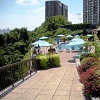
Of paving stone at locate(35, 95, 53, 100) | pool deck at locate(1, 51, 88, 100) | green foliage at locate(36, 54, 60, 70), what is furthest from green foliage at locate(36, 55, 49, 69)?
paving stone at locate(35, 95, 53, 100)

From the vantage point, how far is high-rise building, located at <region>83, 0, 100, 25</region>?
407ft

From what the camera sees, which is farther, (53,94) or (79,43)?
(79,43)

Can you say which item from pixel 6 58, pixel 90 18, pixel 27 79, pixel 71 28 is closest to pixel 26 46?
pixel 6 58

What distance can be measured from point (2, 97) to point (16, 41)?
44.9 meters

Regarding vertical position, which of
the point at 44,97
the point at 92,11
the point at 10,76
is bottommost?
the point at 44,97

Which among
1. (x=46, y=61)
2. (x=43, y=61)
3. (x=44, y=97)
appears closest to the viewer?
(x=44, y=97)

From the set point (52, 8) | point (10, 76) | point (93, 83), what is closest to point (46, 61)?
point (10, 76)

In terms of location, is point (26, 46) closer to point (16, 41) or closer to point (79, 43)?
point (16, 41)

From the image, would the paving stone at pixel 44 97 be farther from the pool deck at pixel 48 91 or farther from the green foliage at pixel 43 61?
the green foliage at pixel 43 61

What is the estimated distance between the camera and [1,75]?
25.0 feet

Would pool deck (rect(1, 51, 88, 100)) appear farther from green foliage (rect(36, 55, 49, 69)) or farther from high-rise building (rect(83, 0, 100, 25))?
high-rise building (rect(83, 0, 100, 25))

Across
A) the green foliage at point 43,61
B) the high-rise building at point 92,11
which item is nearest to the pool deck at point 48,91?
the green foliage at point 43,61

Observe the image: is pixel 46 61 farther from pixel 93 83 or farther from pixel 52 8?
pixel 52 8

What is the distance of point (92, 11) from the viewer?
126875mm
